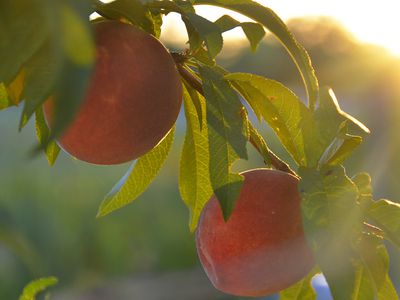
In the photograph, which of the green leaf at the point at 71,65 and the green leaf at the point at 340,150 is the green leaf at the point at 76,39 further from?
the green leaf at the point at 340,150

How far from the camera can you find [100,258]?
4.62m

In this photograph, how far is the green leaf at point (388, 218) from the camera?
527 mm

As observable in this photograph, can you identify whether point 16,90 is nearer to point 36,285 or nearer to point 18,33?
point 18,33

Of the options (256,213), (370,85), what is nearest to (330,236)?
(256,213)

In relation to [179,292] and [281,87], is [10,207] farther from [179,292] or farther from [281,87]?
[281,87]

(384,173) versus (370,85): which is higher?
(384,173)

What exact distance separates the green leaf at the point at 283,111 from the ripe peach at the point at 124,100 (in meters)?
0.05

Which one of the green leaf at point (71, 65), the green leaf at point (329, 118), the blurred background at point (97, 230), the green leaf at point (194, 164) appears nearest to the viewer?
the green leaf at point (71, 65)

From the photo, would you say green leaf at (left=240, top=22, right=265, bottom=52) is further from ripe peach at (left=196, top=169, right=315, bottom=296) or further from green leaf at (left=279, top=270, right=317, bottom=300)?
green leaf at (left=279, top=270, right=317, bottom=300)

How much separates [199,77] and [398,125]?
19.3ft

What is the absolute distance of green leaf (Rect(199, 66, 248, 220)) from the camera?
1.57 ft

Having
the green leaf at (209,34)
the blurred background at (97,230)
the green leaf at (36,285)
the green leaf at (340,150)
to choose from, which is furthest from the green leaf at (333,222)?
the blurred background at (97,230)

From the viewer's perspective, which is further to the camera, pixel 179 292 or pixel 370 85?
pixel 370 85

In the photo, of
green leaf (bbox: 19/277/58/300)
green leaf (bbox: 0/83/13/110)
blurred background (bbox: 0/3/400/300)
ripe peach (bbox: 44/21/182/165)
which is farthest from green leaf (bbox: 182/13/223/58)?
blurred background (bbox: 0/3/400/300)
